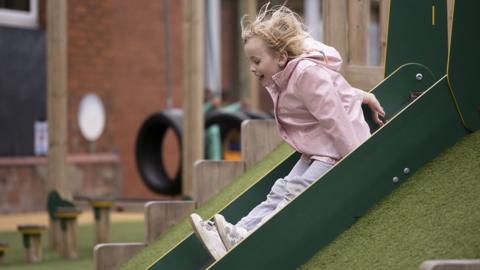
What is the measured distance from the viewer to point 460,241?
3576 mm

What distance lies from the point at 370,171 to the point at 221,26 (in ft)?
Result: 53.1

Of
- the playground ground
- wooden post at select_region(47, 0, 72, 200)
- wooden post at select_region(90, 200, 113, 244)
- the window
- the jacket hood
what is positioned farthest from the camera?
the window

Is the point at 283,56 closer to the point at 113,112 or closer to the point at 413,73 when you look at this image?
the point at 413,73

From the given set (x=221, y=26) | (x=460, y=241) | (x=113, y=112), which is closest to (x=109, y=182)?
(x=113, y=112)

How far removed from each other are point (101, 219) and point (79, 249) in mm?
454

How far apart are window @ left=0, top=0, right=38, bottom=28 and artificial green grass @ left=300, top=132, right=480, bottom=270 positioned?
34.1 feet

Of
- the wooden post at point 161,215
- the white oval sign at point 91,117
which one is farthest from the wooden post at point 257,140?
the white oval sign at point 91,117

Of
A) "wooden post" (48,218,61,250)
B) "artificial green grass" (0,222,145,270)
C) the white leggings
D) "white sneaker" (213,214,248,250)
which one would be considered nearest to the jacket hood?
the white leggings

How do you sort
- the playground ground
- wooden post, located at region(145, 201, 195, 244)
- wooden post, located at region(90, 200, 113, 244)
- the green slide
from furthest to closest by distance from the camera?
wooden post, located at region(90, 200, 113, 244)
the playground ground
wooden post, located at region(145, 201, 195, 244)
the green slide

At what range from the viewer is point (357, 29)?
5953 mm

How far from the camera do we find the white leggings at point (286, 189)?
13.9 ft

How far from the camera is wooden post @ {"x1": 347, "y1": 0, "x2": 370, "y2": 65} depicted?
595 centimetres

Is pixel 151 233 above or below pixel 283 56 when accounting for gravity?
below

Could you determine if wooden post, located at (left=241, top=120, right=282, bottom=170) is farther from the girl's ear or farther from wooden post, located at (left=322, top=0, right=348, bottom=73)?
the girl's ear
